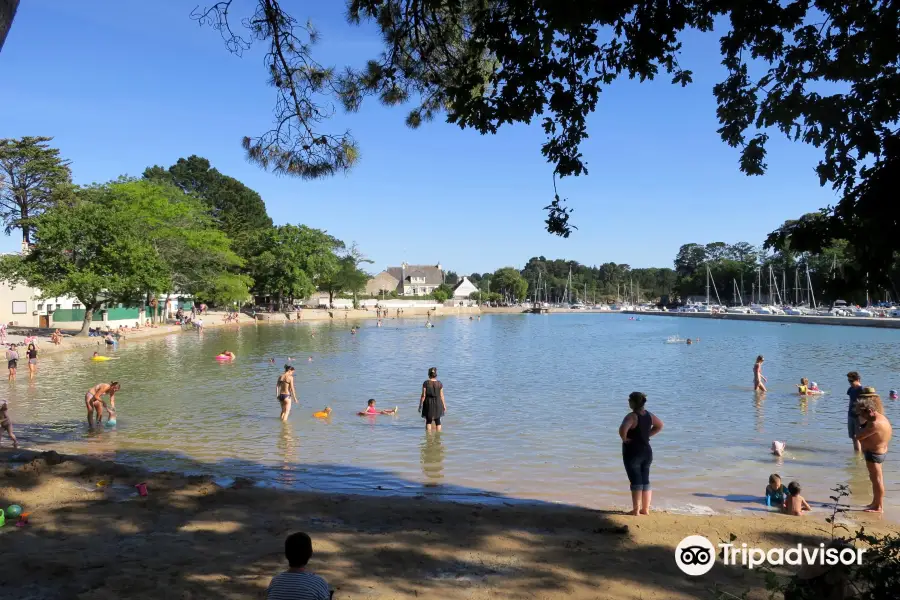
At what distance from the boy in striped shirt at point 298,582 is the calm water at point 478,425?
19.5ft

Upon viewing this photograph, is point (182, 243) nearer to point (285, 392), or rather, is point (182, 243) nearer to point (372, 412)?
point (285, 392)

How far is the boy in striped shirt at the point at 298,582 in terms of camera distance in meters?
3.74

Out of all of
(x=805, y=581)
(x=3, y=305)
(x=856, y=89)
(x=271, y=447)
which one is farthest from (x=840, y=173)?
(x=3, y=305)

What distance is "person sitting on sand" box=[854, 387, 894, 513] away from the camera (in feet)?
26.8

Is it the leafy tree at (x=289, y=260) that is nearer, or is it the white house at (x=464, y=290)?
the leafy tree at (x=289, y=260)

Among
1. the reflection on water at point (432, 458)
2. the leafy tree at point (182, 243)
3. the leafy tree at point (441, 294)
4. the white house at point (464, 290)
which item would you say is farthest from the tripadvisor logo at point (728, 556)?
the white house at point (464, 290)

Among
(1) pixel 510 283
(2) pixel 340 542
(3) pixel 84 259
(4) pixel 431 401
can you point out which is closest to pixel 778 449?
(4) pixel 431 401

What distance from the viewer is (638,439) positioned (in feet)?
24.4

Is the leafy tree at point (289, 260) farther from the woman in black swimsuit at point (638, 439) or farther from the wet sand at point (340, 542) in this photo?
the woman in black swimsuit at point (638, 439)

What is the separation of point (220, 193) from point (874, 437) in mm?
87750

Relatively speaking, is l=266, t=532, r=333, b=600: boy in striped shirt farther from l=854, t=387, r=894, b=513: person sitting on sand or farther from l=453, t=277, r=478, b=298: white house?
l=453, t=277, r=478, b=298: white house

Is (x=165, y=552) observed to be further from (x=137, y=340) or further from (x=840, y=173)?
(x=137, y=340)

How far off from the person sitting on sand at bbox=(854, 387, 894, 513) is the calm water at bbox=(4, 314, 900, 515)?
2.97 ft

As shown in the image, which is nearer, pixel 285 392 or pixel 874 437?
pixel 874 437
